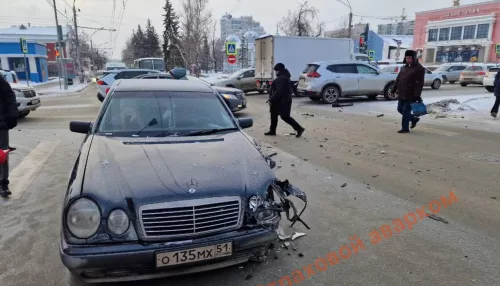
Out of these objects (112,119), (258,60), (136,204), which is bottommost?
(136,204)

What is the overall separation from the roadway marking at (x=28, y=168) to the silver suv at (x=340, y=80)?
1051 cm

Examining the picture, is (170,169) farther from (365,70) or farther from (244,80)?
(244,80)

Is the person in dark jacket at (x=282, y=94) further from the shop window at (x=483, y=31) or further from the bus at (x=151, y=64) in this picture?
the shop window at (x=483, y=31)

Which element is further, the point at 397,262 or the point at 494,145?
the point at 494,145

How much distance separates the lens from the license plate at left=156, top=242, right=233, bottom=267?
2385 mm

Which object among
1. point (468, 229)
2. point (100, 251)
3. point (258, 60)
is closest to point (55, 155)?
point (100, 251)

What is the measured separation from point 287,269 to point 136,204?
1.42 meters

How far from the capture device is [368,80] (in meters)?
15.5

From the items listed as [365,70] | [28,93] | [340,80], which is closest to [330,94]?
[340,80]

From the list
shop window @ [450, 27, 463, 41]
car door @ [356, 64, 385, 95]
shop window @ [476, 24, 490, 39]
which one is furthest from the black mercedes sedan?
shop window @ [450, 27, 463, 41]

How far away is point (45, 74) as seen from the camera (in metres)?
40.9

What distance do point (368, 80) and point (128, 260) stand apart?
15.0 metres

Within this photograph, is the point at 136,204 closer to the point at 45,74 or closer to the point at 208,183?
the point at 208,183

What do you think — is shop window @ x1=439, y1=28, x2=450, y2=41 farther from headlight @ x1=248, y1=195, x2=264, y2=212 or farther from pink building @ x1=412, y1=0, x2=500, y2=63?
headlight @ x1=248, y1=195, x2=264, y2=212
